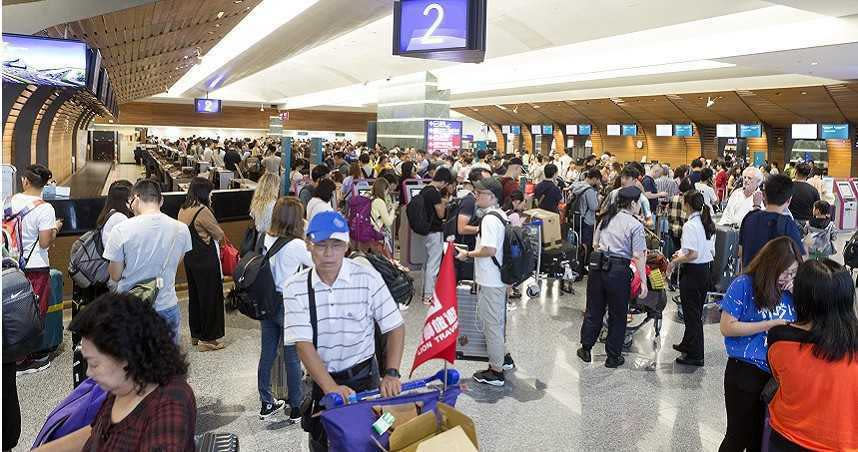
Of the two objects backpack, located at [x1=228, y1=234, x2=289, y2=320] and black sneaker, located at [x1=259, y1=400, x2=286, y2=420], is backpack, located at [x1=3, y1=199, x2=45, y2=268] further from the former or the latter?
black sneaker, located at [x1=259, y1=400, x2=286, y2=420]

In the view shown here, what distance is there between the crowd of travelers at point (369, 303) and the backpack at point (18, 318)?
0.40m

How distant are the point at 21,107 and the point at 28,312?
10.00m

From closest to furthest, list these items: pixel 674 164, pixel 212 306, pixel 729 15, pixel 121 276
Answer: pixel 121 276 < pixel 212 306 < pixel 729 15 < pixel 674 164

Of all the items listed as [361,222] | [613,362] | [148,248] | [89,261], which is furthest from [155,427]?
[361,222]

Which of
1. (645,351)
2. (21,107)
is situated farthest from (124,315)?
(21,107)

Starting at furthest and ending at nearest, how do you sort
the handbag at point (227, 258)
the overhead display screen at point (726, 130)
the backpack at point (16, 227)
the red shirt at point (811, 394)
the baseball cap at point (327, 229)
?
the overhead display screen at point (726, 130), the handbag at point (227, 258), the backpack at point (16, 227), the baseball cap at point (327, 229), the red shirt at point (811, 394)

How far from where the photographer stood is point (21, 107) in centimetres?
1129

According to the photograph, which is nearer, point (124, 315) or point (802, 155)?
point (124, 315)

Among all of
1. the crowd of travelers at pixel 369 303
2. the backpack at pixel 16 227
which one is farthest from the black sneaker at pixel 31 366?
the backpack at pixel 16 227

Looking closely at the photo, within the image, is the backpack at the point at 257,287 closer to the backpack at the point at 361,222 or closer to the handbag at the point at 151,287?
the handbag at the point at 151,287

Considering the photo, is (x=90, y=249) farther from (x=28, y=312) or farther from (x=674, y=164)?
(x=674, y=164)

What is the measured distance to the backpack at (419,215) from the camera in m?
7.84

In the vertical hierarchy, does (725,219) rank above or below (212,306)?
above

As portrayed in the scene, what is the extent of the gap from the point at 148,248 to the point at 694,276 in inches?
180
